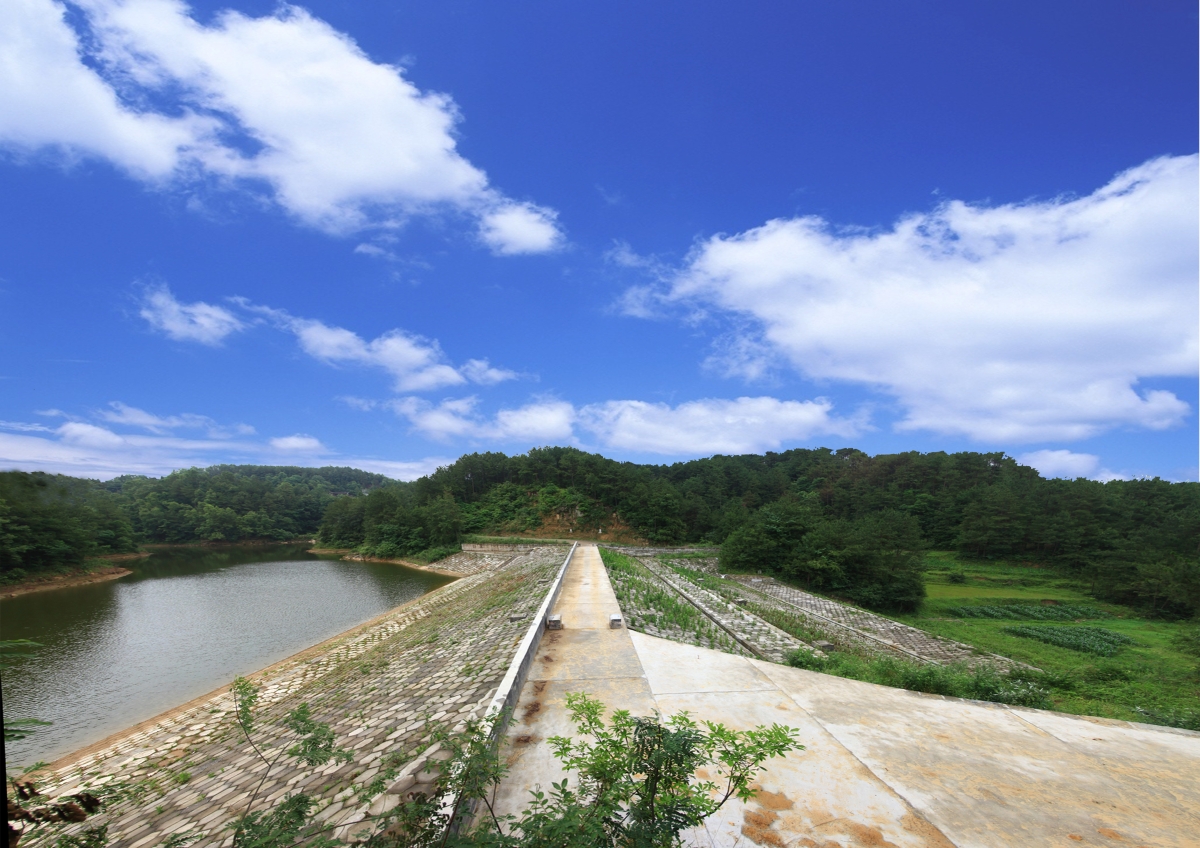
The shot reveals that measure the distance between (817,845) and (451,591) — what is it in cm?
2468

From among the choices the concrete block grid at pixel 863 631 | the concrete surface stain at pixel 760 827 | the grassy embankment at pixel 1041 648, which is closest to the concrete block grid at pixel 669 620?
the grassy embankment at pixel 1041 648

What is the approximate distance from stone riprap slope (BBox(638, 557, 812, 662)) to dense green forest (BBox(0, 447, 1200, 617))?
1555 cm

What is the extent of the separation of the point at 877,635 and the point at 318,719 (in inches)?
676

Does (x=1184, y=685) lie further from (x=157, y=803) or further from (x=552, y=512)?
(x=552, y=512)

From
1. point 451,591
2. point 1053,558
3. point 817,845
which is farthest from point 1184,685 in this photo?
point 1053,558

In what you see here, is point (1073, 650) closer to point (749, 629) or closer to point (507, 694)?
point (749, 629)

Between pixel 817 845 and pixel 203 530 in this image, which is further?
pixel 203 530

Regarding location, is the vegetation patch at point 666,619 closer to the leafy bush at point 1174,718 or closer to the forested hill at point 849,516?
the leafy bush at point 1174,718

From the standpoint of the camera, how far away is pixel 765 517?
3391 cm

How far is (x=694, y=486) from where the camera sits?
65.6 meters

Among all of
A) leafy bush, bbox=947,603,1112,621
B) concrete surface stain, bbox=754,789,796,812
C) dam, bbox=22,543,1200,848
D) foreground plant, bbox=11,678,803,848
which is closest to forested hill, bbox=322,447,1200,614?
leafy bush, bbox=947,603,1112,621

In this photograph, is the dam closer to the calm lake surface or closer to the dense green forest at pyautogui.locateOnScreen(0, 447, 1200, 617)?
the calm lake surface

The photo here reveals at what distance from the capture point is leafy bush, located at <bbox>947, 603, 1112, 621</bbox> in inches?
1049

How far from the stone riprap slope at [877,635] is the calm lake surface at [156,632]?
17169 mm
